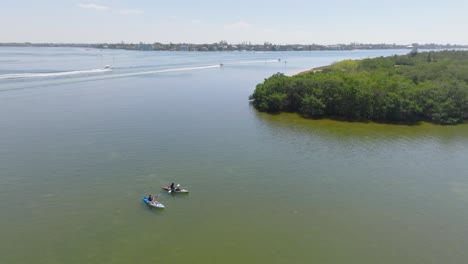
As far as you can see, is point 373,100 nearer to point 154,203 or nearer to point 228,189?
point 228,189

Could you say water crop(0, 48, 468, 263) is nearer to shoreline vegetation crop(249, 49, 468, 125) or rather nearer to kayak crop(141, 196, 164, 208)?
kayak crop(141, 196, 164, 208)

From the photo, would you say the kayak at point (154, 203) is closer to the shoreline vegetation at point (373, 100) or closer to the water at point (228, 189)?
→ the water at point (228, 189)

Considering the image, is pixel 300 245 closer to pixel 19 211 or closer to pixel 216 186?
pixel 216 186

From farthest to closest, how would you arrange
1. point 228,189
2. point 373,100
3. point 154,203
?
point 373,100 < point 228,189 < point 154,203

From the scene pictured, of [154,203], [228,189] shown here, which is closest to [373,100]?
[228,189]

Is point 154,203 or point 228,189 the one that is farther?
point 228,189

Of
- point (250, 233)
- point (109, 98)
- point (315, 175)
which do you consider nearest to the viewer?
point (250, 233)

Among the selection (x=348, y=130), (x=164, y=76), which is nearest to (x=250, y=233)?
(x=348, y=130)

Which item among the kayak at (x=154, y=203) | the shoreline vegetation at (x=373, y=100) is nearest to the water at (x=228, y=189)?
the kayak at (x=154, y=203)
